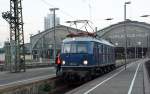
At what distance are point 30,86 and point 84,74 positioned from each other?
6.72 metres

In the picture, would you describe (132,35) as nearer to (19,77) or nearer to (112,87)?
(19,77)

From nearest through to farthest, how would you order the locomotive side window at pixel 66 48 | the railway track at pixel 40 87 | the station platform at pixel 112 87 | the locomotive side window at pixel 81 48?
the railway track at pixel 40 87 < the station platform at pixel 112 87 < the locomotive side window at pixel 81 48 < the locomotive side window at pixel 66 48

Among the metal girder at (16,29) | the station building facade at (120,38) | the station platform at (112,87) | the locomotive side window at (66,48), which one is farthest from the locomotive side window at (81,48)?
the station building facade at (120,38)

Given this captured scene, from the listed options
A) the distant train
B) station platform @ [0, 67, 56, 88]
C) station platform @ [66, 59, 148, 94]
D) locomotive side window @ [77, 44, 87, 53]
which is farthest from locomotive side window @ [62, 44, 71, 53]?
station platform @ [0, 67, 56, 88]

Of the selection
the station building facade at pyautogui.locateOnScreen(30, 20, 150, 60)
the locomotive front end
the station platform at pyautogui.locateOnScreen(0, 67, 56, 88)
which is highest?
the station building facade at pyautogui.locateOnScreen(30, 20, 150, 60)

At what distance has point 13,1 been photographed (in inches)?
1641

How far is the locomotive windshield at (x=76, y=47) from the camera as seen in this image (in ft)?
86.7

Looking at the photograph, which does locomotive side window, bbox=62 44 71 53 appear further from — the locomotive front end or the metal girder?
the metal girder

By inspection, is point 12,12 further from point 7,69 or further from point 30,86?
point 30,86

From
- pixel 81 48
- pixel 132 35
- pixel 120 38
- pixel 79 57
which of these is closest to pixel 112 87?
Answer: pixel 79 57

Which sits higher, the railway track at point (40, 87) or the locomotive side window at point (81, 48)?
the locomotive side window at point (81, 48)

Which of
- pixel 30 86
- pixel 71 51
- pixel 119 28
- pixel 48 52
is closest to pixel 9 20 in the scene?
pixel 71 51

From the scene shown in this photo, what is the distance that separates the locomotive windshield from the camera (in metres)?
26.4

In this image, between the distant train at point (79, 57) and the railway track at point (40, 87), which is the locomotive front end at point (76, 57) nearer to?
the distant train at point (79, 57)
